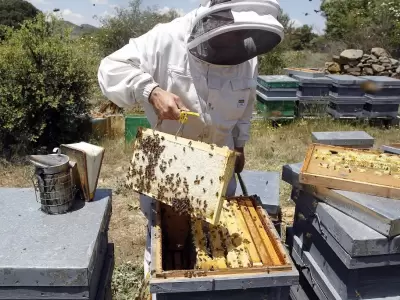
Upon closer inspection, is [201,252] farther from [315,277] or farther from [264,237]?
[315,277]

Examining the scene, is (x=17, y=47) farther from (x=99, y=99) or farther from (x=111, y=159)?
(x=99, y=99)

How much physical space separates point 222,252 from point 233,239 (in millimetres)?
112

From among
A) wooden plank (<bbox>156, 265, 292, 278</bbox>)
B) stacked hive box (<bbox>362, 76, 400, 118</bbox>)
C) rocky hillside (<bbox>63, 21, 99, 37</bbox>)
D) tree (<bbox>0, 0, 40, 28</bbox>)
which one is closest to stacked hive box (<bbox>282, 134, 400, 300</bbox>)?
wooden plank (<bbox>156, 265, 292, 278</bbox>)

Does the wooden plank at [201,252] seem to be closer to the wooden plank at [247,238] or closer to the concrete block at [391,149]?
the wooden plank at [247,238]

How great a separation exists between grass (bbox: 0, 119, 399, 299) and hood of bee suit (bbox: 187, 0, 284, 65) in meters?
1.92

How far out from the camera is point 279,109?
7570mm

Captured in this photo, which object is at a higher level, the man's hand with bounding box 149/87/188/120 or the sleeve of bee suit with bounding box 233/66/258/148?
the man's hand with bounding box 149/87/188/120

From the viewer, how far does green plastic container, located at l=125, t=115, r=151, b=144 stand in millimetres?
5961

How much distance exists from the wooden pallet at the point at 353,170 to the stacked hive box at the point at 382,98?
222 inches

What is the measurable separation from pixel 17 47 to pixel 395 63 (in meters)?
10.4

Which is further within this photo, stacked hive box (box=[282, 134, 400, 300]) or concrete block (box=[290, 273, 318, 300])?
concrete block (box=[290, 273, 318, 300])

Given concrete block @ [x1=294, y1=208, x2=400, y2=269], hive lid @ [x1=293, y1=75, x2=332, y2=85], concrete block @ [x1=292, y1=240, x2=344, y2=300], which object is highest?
hive lid @ [x1=293, y1=75, x2=332, y2=85]

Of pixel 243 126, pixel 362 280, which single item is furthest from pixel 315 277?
pixel 243 126

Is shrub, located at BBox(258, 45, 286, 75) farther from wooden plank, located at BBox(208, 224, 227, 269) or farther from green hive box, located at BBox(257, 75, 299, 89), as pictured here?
wooden plank, located at BBox(208, 224, 227, 269)
